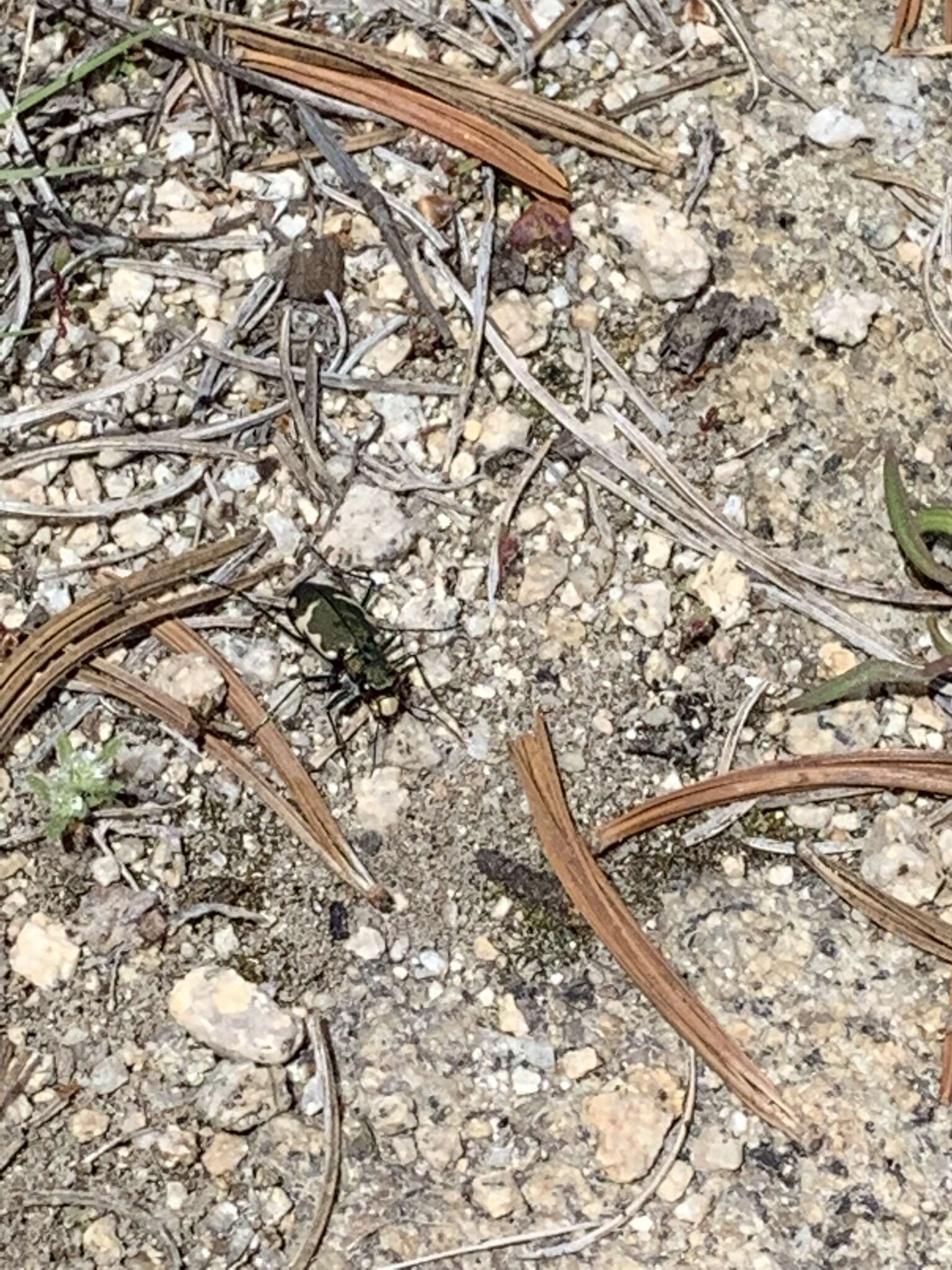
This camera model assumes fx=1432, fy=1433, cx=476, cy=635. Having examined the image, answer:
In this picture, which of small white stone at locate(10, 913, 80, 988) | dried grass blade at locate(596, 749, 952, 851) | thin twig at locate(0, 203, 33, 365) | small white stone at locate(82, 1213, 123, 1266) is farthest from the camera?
thin twig at locate(0, 203, 33, 365)

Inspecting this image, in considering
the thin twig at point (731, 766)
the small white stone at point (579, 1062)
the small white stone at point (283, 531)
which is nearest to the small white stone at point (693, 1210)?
the small white stone at point (579, 1062)

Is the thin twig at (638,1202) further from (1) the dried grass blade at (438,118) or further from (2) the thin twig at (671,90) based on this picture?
(2) the thin twig at (671,90)

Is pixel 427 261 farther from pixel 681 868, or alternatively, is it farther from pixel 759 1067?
pixel 759 1067

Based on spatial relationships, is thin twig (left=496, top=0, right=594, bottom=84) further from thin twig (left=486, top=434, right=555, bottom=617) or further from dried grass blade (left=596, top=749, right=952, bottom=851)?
dried grass blade (left=596, top=749, right=952, bottom=851)

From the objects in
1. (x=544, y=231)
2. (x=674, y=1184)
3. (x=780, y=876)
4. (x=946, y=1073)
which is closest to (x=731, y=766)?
(x=780, y=876)

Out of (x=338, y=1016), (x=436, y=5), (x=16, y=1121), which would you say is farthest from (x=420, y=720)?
(x=436, y=5)

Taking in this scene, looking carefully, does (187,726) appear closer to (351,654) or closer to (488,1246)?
(351,654)

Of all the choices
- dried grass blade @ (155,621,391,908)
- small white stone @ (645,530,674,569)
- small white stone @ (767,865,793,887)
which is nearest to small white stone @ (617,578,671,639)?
small white stone @ (645,530,674,569)
